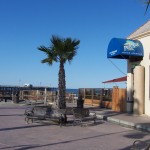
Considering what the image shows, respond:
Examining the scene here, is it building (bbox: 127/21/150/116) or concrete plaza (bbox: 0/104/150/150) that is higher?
building (bbox: 127/21/150/116)

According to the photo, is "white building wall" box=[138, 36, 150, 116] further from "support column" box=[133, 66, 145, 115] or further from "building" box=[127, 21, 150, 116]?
"support column" box=[133, 66, 145, 115]

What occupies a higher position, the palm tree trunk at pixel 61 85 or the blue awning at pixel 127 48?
the blue awning at pixel 127 48

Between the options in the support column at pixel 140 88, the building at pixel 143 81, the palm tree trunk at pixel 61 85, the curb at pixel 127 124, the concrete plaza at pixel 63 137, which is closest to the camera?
the concrete plaza at pixel 63 137

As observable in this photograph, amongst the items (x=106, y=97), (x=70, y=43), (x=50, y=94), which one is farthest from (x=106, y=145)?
(x=50, y=94)

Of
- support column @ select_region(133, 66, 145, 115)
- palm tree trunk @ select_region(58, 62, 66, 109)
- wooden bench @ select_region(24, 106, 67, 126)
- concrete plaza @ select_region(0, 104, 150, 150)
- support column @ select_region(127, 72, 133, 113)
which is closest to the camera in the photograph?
concrete plaza @ select_region(0, 104, 150, 150)

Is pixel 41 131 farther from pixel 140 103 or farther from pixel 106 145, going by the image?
pixel 140 103

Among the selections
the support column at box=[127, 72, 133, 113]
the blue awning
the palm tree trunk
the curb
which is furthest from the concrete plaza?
the support column at box=[127, 72, 133, 113]

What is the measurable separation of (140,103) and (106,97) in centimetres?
896

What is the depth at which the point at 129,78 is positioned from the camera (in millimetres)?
25062

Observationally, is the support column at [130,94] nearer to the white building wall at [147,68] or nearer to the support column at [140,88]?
the support column at [140,88]

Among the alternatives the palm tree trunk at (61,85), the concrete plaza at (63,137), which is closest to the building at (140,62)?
the palm tree trunk at (61,85)

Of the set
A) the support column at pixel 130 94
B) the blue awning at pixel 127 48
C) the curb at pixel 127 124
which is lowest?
the curb at pixel 127 124

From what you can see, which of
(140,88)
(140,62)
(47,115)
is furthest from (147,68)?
(47,115)

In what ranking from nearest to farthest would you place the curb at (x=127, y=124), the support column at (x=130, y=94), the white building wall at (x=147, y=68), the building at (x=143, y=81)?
the curb at (x=127, y=124) → the white building wall at (x=147, y=68) → the building at (x=143, y=81) → the support column at (x=130, y=94)
